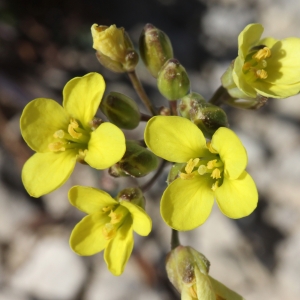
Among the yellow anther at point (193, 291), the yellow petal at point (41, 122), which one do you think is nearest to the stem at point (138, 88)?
the yellow petal at point (41, 122)

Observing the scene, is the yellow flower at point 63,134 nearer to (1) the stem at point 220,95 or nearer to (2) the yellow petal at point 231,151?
(2) the yellow petal at point 231,151

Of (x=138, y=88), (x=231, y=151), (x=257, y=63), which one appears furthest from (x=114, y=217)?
(x=257, y=63)

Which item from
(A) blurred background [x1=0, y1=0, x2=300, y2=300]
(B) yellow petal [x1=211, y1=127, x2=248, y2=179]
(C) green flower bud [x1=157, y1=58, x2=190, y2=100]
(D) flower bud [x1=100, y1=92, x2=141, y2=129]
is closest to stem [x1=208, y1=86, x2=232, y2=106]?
(C) green flower bud [x1=157, y1=58, x2=190, y2=100]

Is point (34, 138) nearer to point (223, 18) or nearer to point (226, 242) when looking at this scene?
point (226, 242)

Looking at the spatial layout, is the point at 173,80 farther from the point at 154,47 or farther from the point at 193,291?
the point at 193,291

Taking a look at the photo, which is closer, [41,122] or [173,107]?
[41,122]

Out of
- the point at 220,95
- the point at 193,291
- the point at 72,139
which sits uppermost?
the point at 220,95

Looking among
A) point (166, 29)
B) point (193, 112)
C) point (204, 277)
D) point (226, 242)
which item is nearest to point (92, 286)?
point (226, 242)
